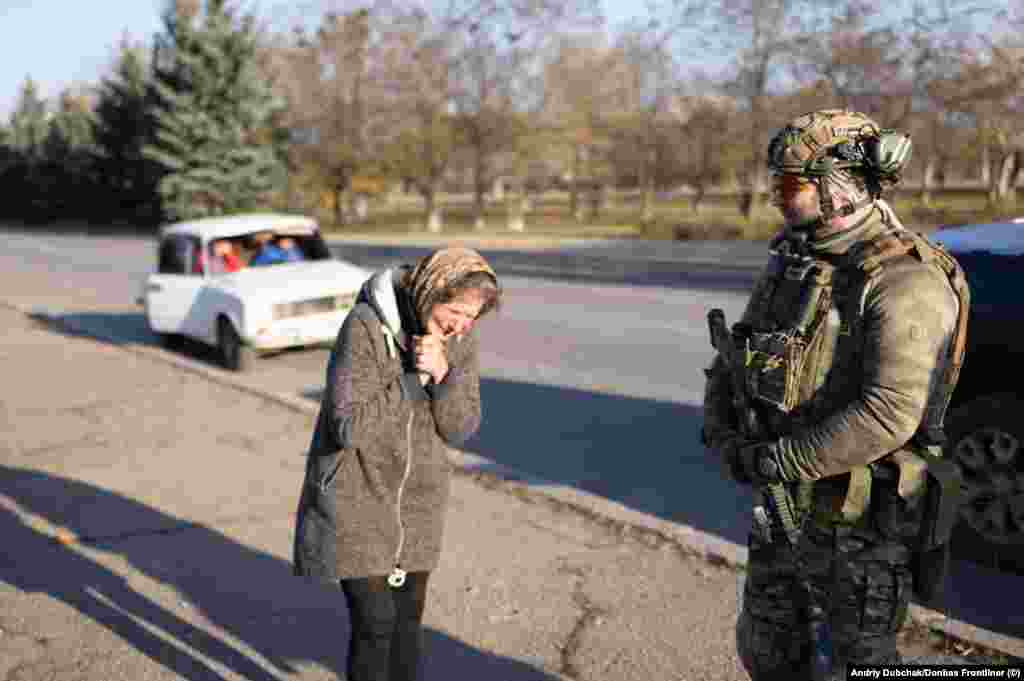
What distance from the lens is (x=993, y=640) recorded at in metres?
3.94

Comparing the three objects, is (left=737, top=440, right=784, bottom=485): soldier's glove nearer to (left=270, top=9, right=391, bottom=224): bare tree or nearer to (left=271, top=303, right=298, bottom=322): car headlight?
(left=271, top=303, right=298, bottom=322): car headlight

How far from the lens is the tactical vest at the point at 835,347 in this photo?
98.0 inches

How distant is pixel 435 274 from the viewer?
9.37ft

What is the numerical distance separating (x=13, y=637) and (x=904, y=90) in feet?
77.0

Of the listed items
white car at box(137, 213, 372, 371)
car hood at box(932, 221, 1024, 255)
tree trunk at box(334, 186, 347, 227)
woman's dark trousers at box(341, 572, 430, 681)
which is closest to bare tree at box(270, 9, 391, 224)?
tree trunk at box(334, 186, 347, 227)

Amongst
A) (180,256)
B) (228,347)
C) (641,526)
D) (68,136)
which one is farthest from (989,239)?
(68,136)

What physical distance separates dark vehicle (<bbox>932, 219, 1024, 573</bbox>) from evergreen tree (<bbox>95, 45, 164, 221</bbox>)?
48.8 m

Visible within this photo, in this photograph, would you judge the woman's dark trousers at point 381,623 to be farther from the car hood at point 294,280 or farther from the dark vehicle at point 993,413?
the car hood at point 294,280

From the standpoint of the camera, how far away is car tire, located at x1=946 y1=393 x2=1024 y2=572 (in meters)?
4.60

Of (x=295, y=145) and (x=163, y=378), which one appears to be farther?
(x=295, y=145)

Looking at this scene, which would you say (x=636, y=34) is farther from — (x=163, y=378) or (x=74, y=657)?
(x=74, y=657)

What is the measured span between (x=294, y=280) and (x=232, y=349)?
931 mm

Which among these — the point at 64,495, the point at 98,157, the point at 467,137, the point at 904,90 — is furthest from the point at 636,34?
the point at 64,495

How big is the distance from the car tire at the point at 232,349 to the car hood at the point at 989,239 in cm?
709
